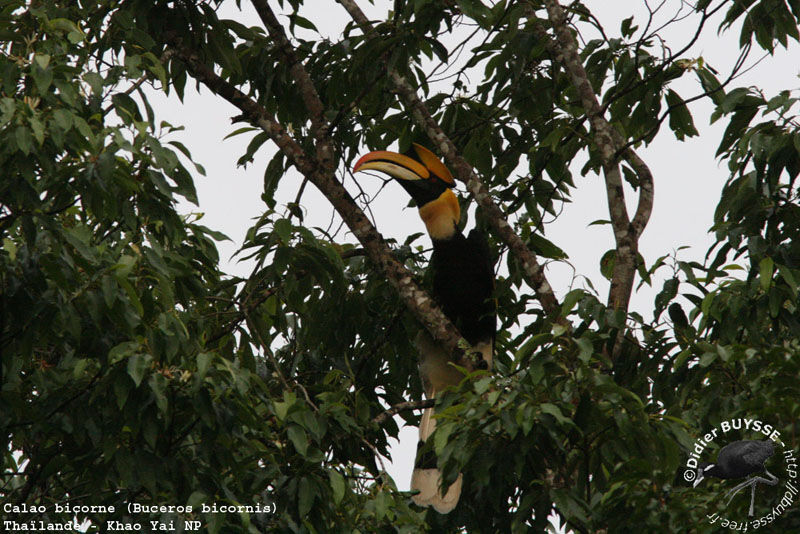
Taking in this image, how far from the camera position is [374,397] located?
4199 millimetres

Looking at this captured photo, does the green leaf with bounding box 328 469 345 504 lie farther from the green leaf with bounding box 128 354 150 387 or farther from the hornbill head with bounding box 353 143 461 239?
the hornbill head with bounding box 353 143 461 239

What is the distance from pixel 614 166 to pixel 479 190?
48 centimetres

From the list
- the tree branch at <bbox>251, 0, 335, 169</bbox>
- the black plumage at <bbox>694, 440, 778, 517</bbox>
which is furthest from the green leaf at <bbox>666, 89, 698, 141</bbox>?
the black plumage at <bbox>694, 440, 778, 517</bbox>

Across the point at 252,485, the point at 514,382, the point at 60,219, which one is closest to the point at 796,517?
the point at 514,382

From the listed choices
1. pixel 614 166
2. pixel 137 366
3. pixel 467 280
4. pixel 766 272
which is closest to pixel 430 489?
pixel 467 280

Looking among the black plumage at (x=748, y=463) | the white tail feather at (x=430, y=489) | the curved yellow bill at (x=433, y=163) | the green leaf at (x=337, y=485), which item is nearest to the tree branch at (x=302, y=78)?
the curved yellow bill at (x=433, y=163)

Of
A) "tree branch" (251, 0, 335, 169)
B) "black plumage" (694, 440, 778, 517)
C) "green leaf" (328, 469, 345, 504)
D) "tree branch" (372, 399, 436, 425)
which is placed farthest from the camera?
"tree branch" (251, 0, 335, 169)

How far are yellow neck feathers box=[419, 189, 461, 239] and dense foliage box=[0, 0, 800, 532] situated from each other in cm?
60

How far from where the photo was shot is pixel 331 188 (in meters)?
3.64

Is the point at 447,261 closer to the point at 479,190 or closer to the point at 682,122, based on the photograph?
the point at 479,190

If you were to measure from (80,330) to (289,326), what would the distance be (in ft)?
5.69

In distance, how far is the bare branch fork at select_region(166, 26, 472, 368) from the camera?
3.47 m

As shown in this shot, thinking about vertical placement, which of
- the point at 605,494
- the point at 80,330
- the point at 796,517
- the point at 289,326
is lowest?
the point at 796,517

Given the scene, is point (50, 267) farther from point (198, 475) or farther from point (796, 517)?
point (796, 517)
